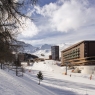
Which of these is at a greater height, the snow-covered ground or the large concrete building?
the large concrete building

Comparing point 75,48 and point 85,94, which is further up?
point 75,48

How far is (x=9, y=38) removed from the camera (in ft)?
23.8

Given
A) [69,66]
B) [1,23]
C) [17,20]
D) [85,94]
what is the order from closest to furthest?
[17,20], [1,23], [85,94], [69,66]

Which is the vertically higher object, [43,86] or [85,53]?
[85,53]

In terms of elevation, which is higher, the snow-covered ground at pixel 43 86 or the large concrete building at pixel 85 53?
the large concrete building at pixel 85 53

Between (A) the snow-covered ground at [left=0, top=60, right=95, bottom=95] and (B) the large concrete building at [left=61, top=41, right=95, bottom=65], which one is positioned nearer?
(A) the snow-covered ground at [left=0, top=60, right=95, bottom=95]

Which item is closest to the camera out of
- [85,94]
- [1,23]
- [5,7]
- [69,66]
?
[5,7]

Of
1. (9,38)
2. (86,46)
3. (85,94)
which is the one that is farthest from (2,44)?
(86,46)

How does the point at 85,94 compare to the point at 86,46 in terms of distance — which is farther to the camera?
the point at 86,46

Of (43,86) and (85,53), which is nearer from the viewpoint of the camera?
(43,86)

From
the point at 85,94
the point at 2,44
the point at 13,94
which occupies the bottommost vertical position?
the point at 85,94

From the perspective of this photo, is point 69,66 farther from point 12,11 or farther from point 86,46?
point 12,11

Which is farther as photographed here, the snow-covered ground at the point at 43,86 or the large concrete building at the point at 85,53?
the large concrete building at the point at 85,53

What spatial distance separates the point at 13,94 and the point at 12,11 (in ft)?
9.59
